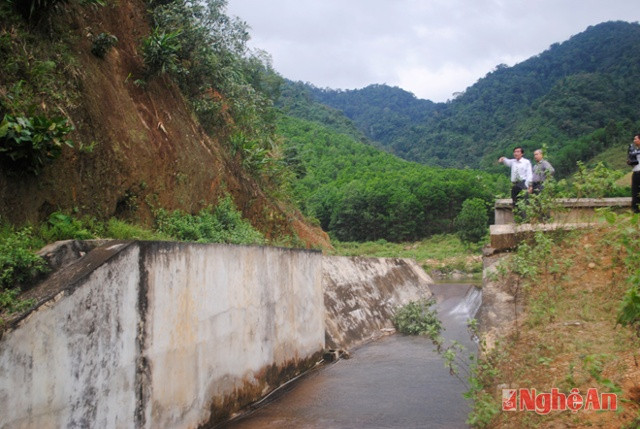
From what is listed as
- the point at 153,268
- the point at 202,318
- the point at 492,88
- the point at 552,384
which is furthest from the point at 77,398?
the point at 492,88

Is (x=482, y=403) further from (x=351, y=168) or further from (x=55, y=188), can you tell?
(x=351, y=168)

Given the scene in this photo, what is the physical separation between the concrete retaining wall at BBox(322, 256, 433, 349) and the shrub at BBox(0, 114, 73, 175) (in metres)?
7.09

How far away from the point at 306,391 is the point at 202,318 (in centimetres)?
290

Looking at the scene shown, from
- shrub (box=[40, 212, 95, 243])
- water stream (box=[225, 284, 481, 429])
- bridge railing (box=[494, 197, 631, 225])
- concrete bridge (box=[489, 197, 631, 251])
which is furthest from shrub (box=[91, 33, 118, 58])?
bridge railing (box=[494, 197, 631, 225])

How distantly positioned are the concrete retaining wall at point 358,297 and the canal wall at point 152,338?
3054 mm

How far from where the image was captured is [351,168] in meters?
61.4

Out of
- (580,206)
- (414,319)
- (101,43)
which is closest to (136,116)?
(101,43)

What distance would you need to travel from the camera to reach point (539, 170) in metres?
8.41

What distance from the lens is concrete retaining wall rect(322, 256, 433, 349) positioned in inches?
482

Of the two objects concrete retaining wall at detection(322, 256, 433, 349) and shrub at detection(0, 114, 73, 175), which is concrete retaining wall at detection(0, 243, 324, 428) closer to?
shrub at detection(0, 114, 73, 175)

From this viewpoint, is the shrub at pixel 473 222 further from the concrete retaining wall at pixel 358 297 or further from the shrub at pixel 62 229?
the shrub at pixel 62 229

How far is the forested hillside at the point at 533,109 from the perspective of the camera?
5956cm

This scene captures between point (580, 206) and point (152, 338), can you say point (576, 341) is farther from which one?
point (152, 338)

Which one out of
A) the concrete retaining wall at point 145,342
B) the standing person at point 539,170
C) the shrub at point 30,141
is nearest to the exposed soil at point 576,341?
the standing person at point 539,170
